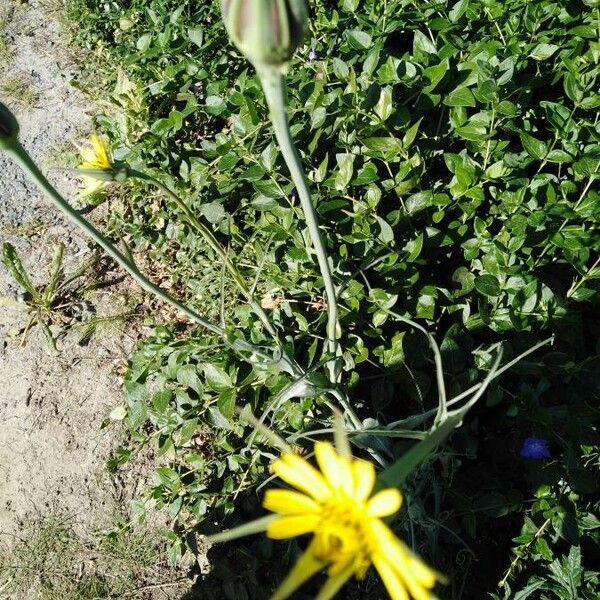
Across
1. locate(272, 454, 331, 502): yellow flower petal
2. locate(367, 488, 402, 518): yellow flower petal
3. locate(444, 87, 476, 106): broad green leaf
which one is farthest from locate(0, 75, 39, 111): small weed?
locate(367, 488, 402, 518): yellow flower petal

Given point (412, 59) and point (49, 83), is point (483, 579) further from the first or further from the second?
point (49, 83)

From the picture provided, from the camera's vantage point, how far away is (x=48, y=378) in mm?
2436

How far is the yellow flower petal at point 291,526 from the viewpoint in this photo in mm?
674

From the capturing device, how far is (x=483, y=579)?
1560mm

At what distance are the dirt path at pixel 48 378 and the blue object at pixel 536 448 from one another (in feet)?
4.58

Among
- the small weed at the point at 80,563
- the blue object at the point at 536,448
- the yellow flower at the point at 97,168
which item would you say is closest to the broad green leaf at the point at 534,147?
the blue object at the point at 536,448

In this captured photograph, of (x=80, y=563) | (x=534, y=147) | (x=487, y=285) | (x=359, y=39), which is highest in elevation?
(x=359, y=39)

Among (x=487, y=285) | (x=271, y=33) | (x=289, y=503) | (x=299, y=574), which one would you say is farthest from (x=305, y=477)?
(x=487, y=285)

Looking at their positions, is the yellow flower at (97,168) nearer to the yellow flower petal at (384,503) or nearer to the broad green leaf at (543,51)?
the yellow flower petal at (384,503)

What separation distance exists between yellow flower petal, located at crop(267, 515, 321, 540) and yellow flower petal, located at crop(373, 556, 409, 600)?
77 mm

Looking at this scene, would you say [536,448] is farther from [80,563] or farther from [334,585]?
[80,563]

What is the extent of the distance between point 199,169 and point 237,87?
274 millimetres

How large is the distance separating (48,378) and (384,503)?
204cm

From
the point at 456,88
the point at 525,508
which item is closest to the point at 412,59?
the point at 456,88
